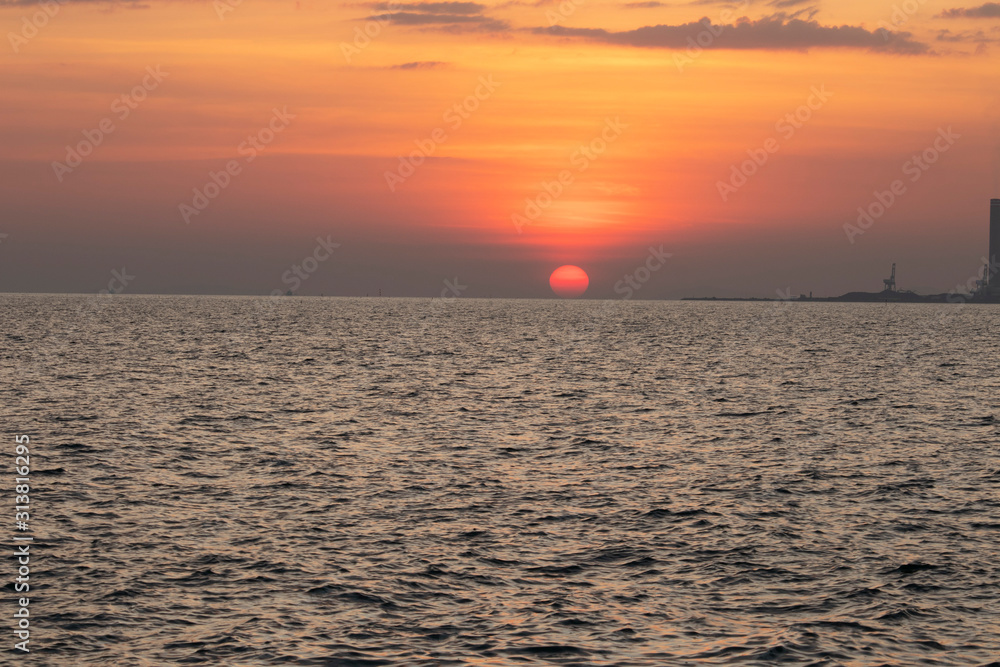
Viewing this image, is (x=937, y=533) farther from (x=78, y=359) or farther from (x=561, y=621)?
(x=78, y=359)

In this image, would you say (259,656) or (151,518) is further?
(151,518)

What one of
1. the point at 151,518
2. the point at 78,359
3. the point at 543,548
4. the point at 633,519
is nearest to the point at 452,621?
the point at 543,548

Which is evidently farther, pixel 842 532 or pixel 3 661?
pixel 842 532

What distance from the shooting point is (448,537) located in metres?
25.3

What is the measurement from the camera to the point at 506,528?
26.4 metres

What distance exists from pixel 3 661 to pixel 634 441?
30209mm

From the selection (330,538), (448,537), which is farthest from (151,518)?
(448,537)

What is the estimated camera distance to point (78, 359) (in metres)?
84.4

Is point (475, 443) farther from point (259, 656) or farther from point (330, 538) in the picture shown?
point (259, 656)

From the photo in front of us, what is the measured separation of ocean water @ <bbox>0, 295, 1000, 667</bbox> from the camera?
17969mm

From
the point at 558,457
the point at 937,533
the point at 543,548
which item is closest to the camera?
the point at 543,548

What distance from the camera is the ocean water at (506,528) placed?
17969 mm

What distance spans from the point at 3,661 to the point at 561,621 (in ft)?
32.8

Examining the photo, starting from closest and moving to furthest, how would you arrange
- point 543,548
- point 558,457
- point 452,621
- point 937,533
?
1. point 452,621
2. point 543,548
3. point 937,533
4. point 558,457
